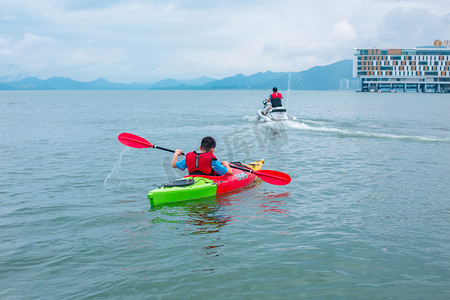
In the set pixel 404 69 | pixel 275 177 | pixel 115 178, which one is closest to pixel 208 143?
pixel 275 177

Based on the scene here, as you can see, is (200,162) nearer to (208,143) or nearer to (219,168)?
(219,168)

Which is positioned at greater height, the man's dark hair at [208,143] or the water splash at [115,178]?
the man's dark hair at [208,143]

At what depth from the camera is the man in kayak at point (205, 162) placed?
8837 mm

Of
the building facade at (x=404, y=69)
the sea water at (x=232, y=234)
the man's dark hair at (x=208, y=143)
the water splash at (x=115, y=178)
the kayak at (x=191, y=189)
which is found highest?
the building facade at (x=404, y=69)

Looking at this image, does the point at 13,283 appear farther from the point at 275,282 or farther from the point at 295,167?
the point at 295,167

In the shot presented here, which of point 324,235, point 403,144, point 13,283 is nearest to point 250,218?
point 324,235

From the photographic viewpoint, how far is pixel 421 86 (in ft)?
482

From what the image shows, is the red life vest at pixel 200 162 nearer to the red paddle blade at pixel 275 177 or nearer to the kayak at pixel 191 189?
the kayak at pixel 191 189

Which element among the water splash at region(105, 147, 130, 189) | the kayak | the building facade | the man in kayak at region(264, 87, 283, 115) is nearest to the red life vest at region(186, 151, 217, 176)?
the kayak

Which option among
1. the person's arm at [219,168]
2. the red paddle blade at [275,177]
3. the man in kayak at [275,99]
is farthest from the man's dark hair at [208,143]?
the man in kayak at [275,99]

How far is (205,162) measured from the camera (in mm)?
9102

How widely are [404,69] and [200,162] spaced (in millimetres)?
152094

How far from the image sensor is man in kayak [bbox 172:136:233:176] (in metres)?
8.84

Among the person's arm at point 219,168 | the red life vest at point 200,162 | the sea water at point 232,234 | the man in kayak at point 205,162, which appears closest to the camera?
the sea water at point 232,234
